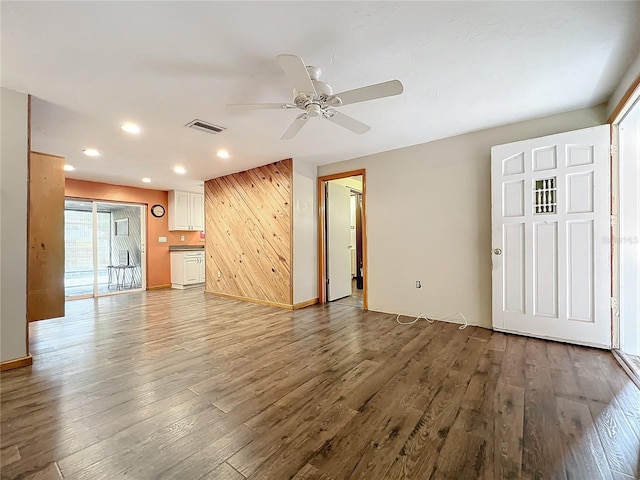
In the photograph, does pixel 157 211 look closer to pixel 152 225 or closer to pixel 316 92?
pixel 152 225

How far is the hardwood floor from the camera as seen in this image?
1339 millimetres

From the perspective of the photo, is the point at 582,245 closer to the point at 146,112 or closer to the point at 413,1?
the point at 413,1

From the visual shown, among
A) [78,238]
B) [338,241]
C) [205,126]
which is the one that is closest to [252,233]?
[338,241]

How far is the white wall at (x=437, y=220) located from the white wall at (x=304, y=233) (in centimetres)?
94

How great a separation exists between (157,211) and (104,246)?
1369 mm

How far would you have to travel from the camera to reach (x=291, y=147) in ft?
13.2

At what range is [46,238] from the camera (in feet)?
9.77

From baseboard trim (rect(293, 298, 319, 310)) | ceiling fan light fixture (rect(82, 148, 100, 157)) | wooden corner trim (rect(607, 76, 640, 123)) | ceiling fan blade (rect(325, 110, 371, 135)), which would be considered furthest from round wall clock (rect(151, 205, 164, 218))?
wooden corner trim (rect(607, 76, 640, 123))

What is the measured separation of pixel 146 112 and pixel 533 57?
11.3 feet

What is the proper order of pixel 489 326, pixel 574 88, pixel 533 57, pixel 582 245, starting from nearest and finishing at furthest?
pixel 533 57 → pixel 574 88 → pixel 582 245 → pixel 489 326

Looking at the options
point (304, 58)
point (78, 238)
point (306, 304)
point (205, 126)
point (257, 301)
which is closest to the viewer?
point (304, 58)

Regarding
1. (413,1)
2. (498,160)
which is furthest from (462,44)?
(498,160)

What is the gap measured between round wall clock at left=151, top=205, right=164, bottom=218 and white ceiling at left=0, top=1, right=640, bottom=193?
3.63 meters

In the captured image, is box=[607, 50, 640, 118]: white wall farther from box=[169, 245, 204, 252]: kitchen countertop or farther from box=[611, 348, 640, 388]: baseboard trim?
box=[169, 245, 204, 252]: kitchen countertop
